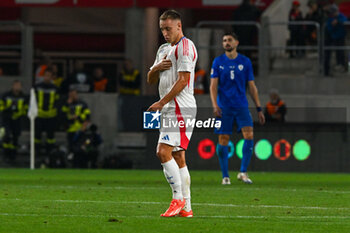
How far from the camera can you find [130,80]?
23906 mm

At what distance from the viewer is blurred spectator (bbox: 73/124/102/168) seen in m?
22.0

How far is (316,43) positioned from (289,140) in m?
3.50

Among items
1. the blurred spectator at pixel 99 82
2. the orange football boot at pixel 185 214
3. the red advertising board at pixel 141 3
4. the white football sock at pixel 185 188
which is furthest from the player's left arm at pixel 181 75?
the red advertising board at pixel 141 3

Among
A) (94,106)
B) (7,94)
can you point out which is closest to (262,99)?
(94,106)

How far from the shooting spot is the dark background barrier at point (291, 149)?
66.7 ft

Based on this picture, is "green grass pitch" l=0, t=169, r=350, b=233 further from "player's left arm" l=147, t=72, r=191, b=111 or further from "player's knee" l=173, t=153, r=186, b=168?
"player's left arm" l=147, t=72, r=191, b=111

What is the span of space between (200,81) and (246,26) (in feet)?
5.76

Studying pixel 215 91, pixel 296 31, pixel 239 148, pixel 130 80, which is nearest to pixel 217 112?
pixel 215 91

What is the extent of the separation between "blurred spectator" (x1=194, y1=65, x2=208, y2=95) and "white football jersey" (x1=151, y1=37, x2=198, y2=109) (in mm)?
12965

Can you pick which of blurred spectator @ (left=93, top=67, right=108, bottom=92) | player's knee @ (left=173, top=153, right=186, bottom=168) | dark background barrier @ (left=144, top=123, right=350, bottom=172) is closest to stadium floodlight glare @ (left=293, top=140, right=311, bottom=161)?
dark background barrier @ (left=144, top=123, right=350, bottom=172)

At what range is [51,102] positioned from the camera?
22766 millimetres

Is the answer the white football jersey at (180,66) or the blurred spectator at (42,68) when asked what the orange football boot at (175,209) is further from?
the blurred spectator at (42,68)

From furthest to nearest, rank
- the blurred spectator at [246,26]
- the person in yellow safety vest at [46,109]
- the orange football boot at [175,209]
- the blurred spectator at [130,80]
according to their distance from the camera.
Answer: the blurred spectator at [130,80] < the blurred spectator at [246,26] < the person in yellow safety vest at [46,109] < the orange football boot at [175,209]

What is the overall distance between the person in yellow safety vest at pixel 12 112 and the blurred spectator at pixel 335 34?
279 inches
